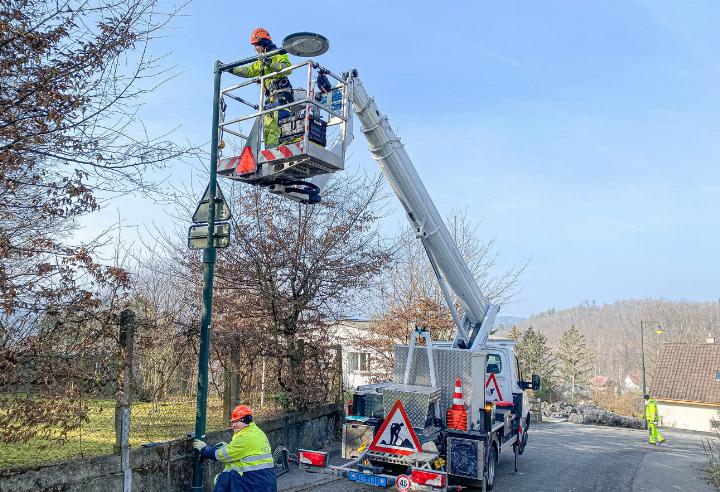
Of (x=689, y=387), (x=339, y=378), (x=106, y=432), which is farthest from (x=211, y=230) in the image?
(x=689, y=387)

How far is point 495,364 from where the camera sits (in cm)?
1201

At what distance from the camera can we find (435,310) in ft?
60.0

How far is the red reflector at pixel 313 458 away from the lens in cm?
802

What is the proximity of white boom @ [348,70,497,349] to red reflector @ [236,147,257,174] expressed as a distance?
199cm

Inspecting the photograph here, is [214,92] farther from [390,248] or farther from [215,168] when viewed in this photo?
[390,248]

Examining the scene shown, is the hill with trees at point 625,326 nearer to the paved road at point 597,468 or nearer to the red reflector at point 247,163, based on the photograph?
the paved road at point 597,468

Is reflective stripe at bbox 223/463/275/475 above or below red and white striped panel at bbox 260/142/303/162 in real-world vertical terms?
below

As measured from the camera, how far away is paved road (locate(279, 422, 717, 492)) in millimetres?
9961

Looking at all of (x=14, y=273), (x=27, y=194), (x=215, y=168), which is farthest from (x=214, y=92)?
(x=14, y=273)

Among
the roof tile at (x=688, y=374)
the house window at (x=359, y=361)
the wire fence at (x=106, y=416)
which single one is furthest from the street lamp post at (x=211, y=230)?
the roof tile at (x=688, y=374)

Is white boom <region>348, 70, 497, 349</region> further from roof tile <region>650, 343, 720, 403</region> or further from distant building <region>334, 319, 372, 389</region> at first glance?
roof tile <region>650, 343, 720, 403</region>

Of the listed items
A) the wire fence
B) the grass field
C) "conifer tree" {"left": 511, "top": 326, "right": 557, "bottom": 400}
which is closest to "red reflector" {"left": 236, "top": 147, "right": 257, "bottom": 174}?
the wire fence

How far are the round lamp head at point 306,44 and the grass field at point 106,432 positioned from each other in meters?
4.67

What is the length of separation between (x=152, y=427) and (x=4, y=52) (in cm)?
614
